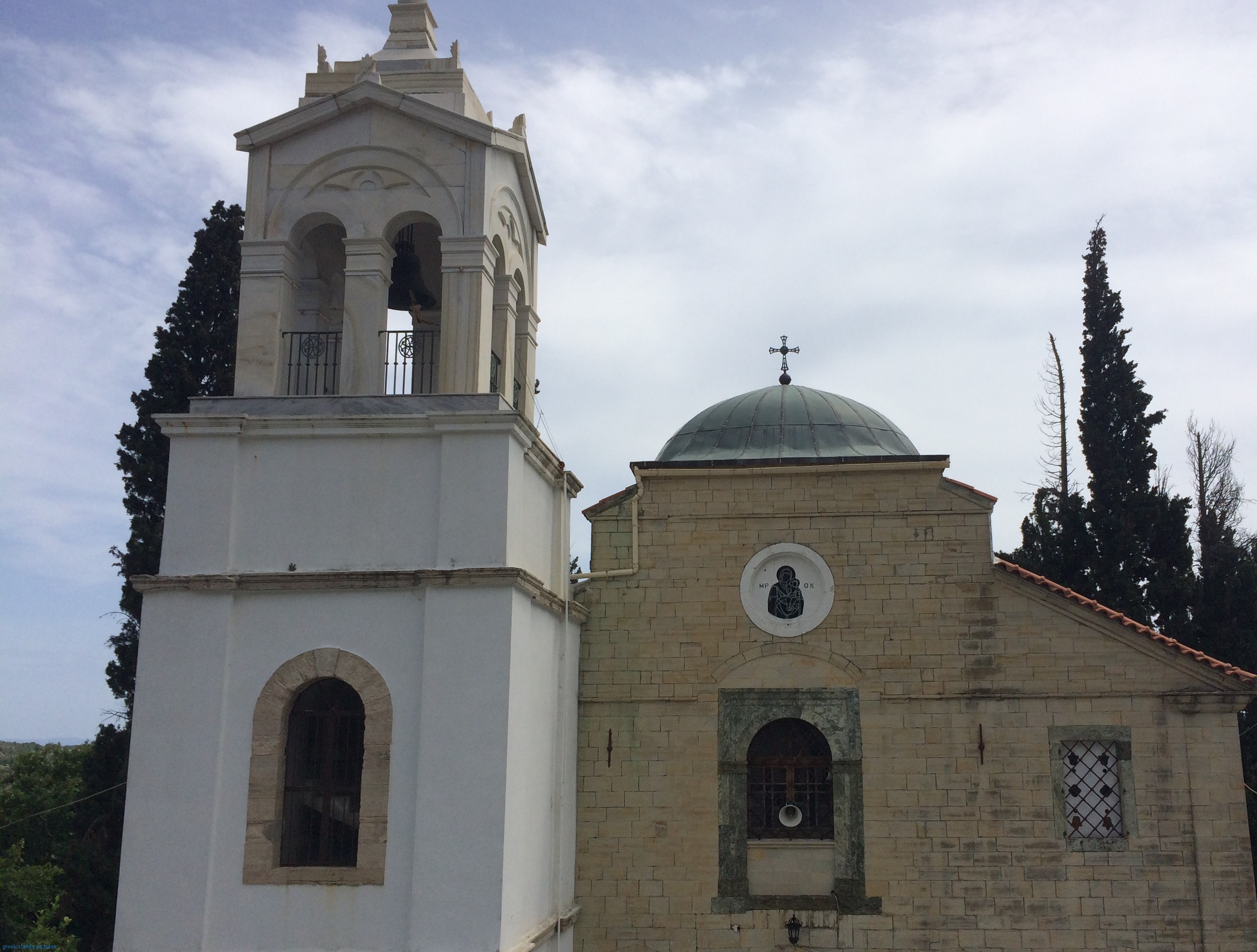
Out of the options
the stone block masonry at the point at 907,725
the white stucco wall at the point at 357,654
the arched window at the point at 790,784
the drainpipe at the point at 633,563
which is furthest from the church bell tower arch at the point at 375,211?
the arched window at the point at 790,784

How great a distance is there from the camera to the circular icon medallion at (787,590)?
525 inches

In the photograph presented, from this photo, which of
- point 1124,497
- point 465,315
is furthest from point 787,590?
point 1124,497

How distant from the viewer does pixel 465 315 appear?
11039 millimetres

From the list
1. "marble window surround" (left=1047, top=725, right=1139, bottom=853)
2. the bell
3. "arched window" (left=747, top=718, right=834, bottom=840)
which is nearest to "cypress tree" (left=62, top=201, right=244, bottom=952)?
the bell

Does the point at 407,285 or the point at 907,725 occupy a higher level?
the point at 407,285

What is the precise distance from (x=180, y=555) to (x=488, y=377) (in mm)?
3138

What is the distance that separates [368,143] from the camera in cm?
1141

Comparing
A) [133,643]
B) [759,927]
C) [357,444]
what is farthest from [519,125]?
[133,643]

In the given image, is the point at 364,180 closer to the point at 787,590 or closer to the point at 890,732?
the point at 787,590

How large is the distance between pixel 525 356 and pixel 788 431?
3.69m

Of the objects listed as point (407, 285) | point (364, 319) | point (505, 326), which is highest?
point (407, 285)

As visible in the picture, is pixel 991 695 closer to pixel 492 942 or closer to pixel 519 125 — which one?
pixel 492 942

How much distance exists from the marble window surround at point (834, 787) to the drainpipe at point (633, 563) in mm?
1665

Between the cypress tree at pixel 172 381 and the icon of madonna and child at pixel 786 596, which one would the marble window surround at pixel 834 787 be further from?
the cypress tree at pixel 172 381
